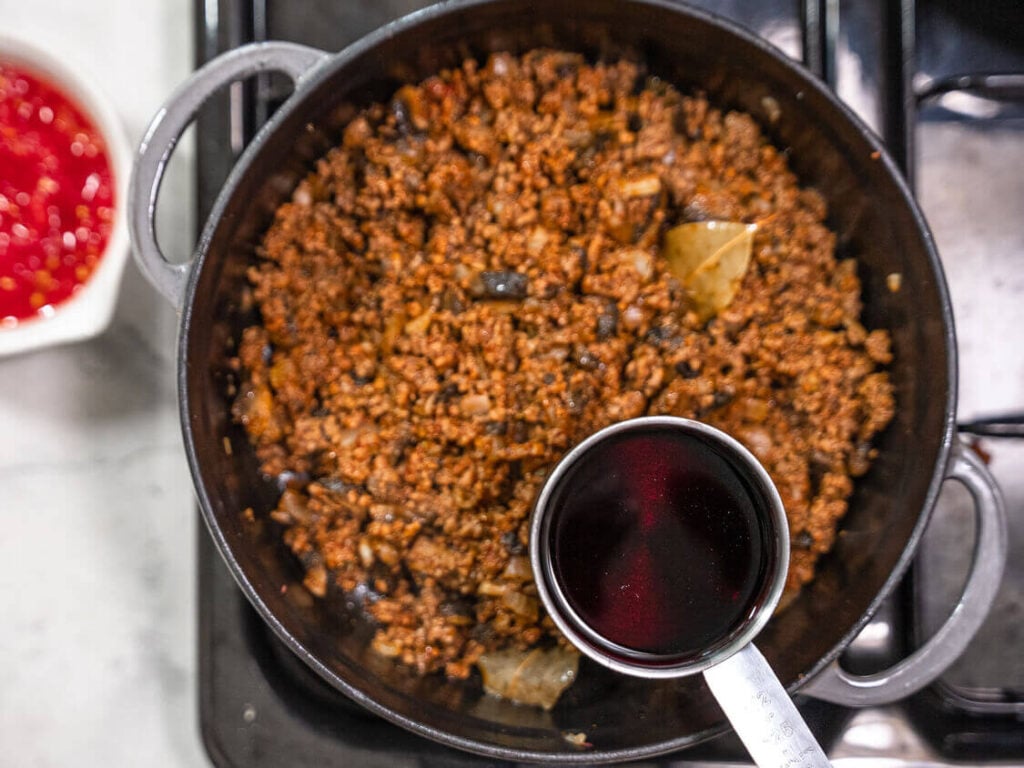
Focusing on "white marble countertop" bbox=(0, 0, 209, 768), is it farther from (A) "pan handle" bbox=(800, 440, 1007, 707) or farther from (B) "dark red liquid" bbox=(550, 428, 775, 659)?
(A) "pan handle" bbox=(800, 440, 1007, 707)

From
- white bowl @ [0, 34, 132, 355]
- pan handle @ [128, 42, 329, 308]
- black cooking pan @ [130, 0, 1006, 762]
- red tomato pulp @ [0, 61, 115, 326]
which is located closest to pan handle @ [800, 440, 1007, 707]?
black cooking pan @ [130, 0, 1006, 762]

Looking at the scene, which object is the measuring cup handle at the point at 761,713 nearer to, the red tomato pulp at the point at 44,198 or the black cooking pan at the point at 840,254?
the black cooking pan at the point at 840,254

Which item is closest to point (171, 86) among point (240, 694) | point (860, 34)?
point (240, 694)

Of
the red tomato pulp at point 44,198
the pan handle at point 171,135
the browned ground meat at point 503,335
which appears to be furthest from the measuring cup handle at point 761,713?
the red tomato pulp at point 44,198

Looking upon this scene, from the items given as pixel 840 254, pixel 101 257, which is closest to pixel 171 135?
pixel 101 257

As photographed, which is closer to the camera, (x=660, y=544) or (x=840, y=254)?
(x=660, y=544)

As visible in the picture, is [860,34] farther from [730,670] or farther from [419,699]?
[419,699]

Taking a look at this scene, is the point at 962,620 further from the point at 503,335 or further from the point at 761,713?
the point at 503,335
